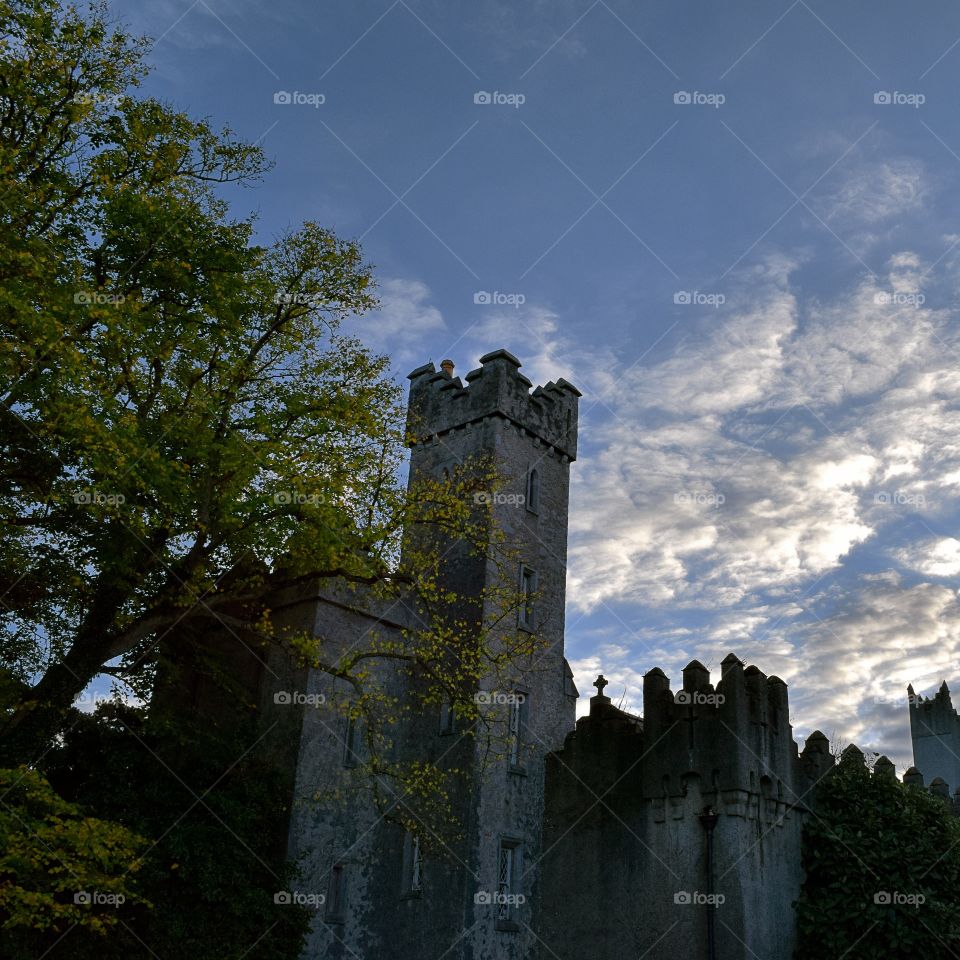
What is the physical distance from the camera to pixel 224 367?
17.2 metres

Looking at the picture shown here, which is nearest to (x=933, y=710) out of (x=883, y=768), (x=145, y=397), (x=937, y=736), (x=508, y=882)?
(x=937, y=736)

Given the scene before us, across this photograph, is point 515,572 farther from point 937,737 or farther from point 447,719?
point 937,737

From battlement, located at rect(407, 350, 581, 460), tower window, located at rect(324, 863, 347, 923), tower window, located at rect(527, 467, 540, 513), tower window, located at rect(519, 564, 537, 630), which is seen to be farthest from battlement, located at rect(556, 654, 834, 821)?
battlement, located at rect(407, 350, 581, 460)

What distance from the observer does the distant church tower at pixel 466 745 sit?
20984 millimetres

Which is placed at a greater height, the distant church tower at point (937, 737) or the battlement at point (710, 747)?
the distant church tower at point (937, 737)

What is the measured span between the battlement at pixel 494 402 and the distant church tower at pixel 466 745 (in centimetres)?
5

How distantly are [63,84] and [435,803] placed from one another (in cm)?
1642

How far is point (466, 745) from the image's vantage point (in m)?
22.5

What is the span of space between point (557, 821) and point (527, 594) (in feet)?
18.4

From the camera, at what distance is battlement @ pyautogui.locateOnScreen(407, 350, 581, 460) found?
1033 inches

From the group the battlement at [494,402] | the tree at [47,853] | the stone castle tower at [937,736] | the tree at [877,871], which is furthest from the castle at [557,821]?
the stone castle tower at [937,736]

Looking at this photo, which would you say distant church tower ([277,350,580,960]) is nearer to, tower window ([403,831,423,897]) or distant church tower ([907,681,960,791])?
tower window ([403,831,423,897])

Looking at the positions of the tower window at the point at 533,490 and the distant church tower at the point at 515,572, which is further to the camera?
the tower window at the point at 533,490

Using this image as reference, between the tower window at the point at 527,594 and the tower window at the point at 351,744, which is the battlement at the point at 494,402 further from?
the tower window at the point at 351,744
